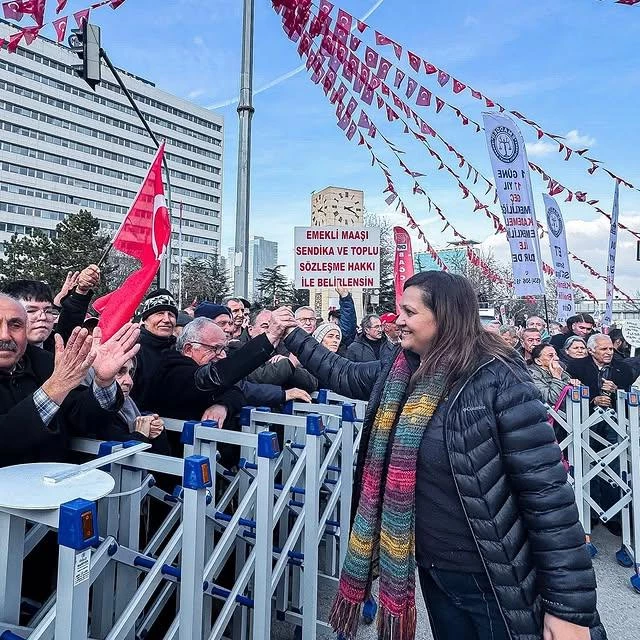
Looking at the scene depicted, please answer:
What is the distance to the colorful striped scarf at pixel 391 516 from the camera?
6.63 feet

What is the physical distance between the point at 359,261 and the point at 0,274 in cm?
3454

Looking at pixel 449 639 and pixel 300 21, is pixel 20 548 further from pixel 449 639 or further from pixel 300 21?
pixel 300 21

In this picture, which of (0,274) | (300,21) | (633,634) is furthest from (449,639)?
(0,274)

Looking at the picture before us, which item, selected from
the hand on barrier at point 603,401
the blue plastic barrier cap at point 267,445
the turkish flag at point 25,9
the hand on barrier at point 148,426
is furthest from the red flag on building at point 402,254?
the blue plastic barrier cap at point 267,445

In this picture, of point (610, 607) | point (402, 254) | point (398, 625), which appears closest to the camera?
point (398, 625)

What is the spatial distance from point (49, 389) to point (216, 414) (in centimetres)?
128

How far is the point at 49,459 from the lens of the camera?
95.5 inches

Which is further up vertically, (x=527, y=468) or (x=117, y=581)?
(x=527, y=468)

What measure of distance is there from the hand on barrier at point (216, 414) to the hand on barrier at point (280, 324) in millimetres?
532

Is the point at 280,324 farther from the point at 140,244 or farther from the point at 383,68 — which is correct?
the point at 383,68

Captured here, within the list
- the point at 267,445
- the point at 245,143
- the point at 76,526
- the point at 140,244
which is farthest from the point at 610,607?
the point at 245,143

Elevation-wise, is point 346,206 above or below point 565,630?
above

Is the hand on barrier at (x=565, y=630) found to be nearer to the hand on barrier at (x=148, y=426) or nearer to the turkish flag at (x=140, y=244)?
the hand on barrier at (x=148, y=426)

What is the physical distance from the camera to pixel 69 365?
2205 mm
